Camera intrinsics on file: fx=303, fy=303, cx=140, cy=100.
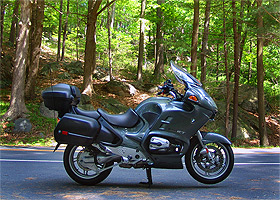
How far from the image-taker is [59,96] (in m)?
4.64

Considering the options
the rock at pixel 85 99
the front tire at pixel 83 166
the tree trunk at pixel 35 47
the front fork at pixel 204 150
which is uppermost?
the tree trunk at pixel 35 47

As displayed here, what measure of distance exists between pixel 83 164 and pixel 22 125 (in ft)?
35.1

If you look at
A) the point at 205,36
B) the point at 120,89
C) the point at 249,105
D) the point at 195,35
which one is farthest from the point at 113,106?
the point at 249,105

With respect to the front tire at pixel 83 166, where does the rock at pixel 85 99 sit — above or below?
above

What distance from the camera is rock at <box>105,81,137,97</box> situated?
23.1 meters

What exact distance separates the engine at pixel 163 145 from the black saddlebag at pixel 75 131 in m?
0.88

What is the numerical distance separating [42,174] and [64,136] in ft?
5.23

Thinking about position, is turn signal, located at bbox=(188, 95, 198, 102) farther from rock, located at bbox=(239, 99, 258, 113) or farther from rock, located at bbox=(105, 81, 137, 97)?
rock, located at bbox=(239, 99, 258, 113)

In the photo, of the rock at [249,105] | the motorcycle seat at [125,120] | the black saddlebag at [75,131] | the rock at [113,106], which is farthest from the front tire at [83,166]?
the rock at [249,105]

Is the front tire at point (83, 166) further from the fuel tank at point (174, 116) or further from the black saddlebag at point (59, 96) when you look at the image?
the fuel tank at point (174, 116)

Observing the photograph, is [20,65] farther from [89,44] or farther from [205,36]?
[205,36]

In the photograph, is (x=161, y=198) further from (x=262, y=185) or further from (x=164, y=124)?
(x=262, y=185)

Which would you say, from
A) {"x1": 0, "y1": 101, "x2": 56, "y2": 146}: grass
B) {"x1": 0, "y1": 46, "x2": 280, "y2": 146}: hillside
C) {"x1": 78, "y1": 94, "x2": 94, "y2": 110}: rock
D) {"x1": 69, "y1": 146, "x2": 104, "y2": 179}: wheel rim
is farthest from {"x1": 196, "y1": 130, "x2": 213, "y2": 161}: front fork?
{"x1": 78, "y1": 94, "x2": 94, "y2": 110}: rock

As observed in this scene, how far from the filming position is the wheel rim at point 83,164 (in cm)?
479
